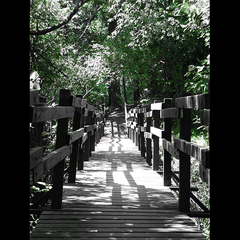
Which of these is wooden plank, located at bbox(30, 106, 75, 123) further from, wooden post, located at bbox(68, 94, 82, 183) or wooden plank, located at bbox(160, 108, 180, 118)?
wooden plank, located at bbox(160, 108, 180, 118)

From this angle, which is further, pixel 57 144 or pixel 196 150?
pixel 57 144

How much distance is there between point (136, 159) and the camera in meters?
7.41

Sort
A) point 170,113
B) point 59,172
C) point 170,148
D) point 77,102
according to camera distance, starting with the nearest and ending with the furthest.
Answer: point 59,172, point 170,148, point 170,113, point 77,102

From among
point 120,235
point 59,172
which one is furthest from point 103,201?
point 120,235

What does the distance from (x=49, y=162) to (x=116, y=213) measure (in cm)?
102

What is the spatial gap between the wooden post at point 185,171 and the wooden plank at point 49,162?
1.28 m

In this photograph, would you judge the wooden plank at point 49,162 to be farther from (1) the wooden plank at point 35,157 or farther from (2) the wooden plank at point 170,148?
(2) the wooden plank at point 170,148

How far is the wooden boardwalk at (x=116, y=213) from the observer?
2781 millimetres

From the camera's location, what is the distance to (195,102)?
280cm

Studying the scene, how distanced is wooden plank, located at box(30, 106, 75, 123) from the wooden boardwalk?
3.42ft

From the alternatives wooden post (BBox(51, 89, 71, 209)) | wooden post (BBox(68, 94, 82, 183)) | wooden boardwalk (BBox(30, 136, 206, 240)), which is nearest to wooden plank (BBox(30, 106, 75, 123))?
wooden post (BBox(51, 89, 71, 209))

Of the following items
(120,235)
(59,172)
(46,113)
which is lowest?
(120,235)

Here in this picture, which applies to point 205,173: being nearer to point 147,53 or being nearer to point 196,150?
point 196,150
